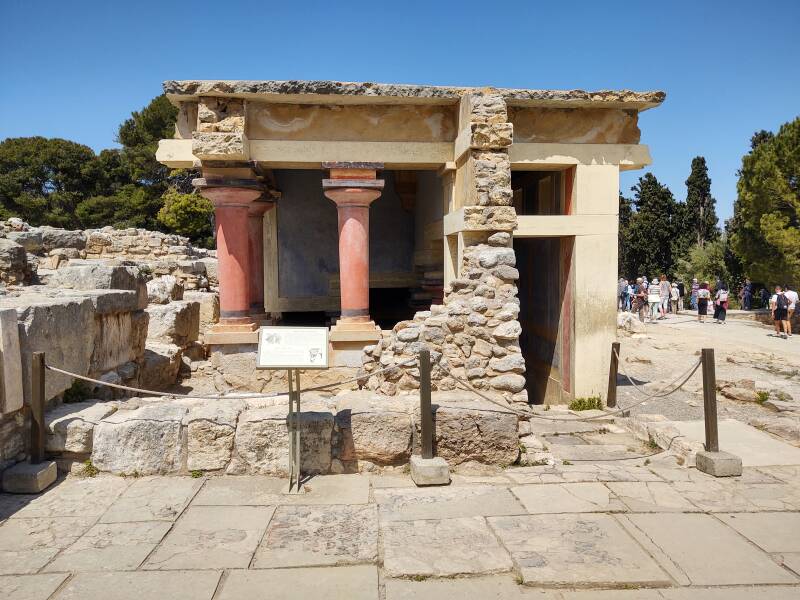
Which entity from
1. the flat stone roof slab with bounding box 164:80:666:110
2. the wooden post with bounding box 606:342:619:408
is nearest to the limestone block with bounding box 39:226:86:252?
the flat stone roof slab with bounding box 164:80:666:110

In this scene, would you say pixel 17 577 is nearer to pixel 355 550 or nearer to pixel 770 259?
pixel 355 550

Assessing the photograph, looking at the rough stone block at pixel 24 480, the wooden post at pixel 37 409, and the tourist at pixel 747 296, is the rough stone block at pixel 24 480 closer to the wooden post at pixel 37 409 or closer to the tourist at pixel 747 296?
the wooden post at pixel 37 409

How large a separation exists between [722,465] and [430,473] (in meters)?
2.45

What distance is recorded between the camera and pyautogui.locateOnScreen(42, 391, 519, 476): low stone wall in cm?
455

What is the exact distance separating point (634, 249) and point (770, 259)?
460 inches

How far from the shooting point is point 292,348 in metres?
4.38

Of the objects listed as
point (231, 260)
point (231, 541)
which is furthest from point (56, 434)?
point (231, 260)

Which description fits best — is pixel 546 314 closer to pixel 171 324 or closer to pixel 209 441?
pixel 209 441

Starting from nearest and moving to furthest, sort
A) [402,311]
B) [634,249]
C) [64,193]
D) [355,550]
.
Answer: [355,550], [402,311], [634,249], [64,193]

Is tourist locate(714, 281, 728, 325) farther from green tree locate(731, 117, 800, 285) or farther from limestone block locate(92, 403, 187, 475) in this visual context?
limestone block locate(92, 403, 187, 475)

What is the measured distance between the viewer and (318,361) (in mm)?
4340

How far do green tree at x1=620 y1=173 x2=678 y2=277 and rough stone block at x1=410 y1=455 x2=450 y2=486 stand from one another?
2873 centimetres

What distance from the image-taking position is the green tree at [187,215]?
29.0 m

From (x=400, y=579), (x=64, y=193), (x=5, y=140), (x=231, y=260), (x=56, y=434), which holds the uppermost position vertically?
(x=5, y=140)
